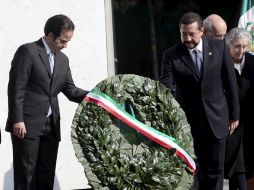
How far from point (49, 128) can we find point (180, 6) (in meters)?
5.17

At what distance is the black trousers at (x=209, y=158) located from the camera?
5691 millimetres

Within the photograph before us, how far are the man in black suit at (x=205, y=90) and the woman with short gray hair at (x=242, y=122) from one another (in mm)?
290

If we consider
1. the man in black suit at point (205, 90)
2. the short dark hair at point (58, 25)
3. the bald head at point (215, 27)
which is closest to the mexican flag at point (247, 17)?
the bald head at point (215, 27)

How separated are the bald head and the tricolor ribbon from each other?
1.37 meters

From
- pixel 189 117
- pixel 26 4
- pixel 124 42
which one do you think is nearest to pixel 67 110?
pixel 26 4

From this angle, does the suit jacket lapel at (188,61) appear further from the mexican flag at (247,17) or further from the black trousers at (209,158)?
the mexican flag at (247,17)

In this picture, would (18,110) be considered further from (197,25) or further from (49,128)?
(197,25)

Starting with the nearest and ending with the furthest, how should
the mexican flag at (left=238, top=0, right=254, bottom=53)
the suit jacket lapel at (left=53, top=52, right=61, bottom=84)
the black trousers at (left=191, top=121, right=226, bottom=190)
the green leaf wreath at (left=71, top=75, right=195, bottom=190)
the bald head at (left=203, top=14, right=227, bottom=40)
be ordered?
the green leaf wreath at (left=71, top=75, right=195, bottom=190)
the suit jacket lapel at (left=53, top=52, right=61, bottom=84)
the black trousers at (left=191, top=121, right=226, bottom=190)
the bald head at (left=203, top=14, right=227, bottom=40)
the mexican flag at (left=238, top=0, right=254, bottom=53)

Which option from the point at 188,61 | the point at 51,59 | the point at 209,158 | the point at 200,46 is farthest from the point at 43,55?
the point at 209,158


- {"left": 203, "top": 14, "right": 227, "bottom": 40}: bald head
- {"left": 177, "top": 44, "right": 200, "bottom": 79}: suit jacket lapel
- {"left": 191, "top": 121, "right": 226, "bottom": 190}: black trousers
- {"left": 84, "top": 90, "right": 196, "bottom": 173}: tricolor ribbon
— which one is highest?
{"left": 203, "top": 14, "right": 227, "bottom": 40}: bald head

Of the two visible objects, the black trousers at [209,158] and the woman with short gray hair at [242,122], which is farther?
the woman with short gray hair at [242,122]

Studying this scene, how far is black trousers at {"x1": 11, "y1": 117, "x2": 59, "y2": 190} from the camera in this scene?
532cm

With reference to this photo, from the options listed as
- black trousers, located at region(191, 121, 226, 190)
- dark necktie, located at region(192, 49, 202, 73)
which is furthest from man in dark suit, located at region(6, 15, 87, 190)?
black trousers, located at region(191, 121, 226, 190)

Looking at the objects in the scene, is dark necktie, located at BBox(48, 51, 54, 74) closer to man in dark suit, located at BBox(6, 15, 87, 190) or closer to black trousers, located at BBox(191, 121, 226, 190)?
man in dark suit, located at BBox(6, 15, 87, 190)
